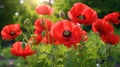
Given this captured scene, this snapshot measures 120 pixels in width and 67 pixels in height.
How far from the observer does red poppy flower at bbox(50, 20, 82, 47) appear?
265 cm

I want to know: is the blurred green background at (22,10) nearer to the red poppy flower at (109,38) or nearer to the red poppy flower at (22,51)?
the red poppy flower at (22,51)

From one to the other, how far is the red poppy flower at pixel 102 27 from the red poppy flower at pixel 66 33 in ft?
1.15

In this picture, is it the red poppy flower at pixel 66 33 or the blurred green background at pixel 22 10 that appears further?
the blurred green background at pixel 22 10

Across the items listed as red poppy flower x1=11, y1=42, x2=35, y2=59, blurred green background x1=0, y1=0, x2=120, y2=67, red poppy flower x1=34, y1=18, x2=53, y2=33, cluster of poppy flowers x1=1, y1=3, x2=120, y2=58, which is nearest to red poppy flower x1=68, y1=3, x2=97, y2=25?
cluster of poppy flowers x1=1, y1=3, x2=120, y2=58

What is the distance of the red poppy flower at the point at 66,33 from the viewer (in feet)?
8.69

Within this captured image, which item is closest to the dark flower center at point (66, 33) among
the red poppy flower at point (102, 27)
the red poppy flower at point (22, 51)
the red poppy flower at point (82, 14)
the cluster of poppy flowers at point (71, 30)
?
the cluster of poppy flowers at point (71, 30)

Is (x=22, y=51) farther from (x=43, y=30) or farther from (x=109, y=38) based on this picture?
(x=109, y=38)

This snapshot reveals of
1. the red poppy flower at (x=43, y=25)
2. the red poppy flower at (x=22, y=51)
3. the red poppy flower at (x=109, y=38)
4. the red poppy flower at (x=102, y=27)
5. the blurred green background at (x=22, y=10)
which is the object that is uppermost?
the red poppy flower at (x=102, y=27)

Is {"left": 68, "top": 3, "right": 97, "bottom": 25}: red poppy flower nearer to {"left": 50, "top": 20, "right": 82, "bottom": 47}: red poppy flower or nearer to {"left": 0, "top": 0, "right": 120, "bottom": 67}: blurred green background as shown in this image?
Answer: {"left": 50, "top": 20, "right": 82, "bottom": 47}: red poppy flower

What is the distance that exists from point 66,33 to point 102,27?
17.4 inches

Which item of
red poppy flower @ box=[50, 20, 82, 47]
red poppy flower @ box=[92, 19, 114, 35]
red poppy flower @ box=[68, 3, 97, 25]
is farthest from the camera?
red poppy flower @ box=[92, 19, 114, 35]

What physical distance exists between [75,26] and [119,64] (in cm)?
710

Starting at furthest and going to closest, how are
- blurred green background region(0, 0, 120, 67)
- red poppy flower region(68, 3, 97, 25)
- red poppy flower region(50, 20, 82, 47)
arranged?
blurred green background region(0, 0, 120, 67)
red poppy flower region(68, 3, 97, 25)
red poppy flower region(50, 20, 82, 47)

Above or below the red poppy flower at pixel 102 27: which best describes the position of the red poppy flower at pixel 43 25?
below
